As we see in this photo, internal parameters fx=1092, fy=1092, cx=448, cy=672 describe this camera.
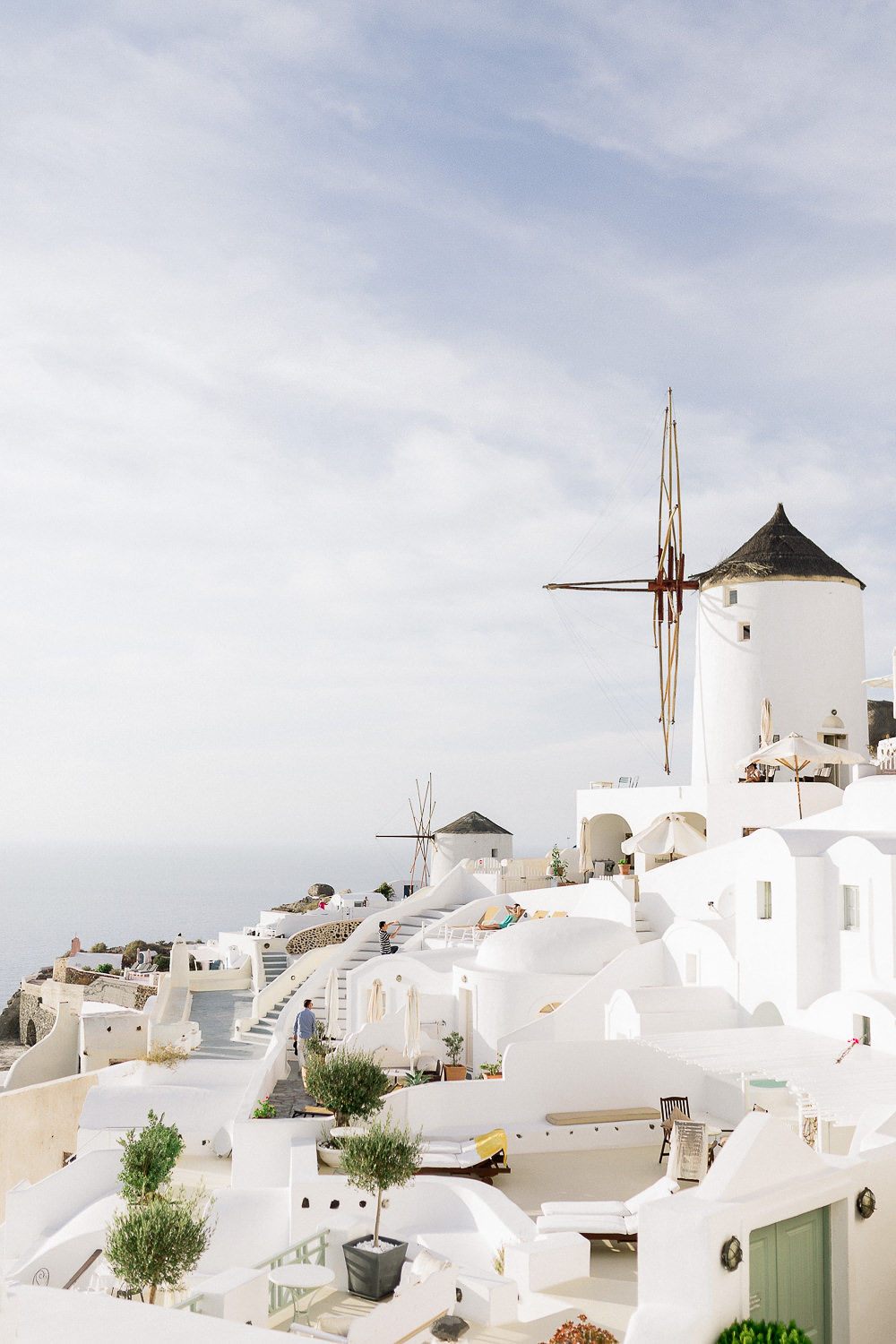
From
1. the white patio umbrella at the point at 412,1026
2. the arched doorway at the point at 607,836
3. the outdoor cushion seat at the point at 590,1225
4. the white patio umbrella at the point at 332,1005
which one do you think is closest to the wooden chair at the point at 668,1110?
the outdoor cushion seat at the point at 590,1225

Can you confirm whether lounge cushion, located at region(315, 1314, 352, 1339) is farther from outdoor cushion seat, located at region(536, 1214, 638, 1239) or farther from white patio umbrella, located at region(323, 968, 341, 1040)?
white patio umbrella, located at region(323, 968, 341, 1040)

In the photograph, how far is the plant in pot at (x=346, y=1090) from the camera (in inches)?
597

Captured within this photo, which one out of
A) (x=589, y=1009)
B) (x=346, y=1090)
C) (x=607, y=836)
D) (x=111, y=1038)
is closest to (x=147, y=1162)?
(x=346, y=1090)

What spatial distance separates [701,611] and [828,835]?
51.5 ft

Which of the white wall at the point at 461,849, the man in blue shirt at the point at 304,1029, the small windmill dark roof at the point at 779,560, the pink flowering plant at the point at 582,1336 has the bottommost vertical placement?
the pink flowering plant at the point at 582,1336

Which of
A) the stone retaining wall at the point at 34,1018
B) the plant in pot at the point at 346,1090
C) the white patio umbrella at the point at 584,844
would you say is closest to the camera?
the plant in pot at the point at 346,1090

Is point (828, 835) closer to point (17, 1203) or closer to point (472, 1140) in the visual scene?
point (472, 1140)

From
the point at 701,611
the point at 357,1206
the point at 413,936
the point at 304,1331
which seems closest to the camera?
the point at 304,1331

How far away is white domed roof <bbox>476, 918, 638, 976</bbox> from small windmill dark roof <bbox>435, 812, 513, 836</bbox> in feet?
60.7

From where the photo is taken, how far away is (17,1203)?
54.0ft

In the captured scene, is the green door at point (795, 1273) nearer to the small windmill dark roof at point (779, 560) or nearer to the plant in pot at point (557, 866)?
the plant in pot at point (557, 866)

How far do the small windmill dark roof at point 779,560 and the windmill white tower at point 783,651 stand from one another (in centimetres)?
3

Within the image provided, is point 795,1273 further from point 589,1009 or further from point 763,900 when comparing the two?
point 589,1009

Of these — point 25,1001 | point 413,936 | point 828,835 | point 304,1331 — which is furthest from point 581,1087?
point 25,1001
